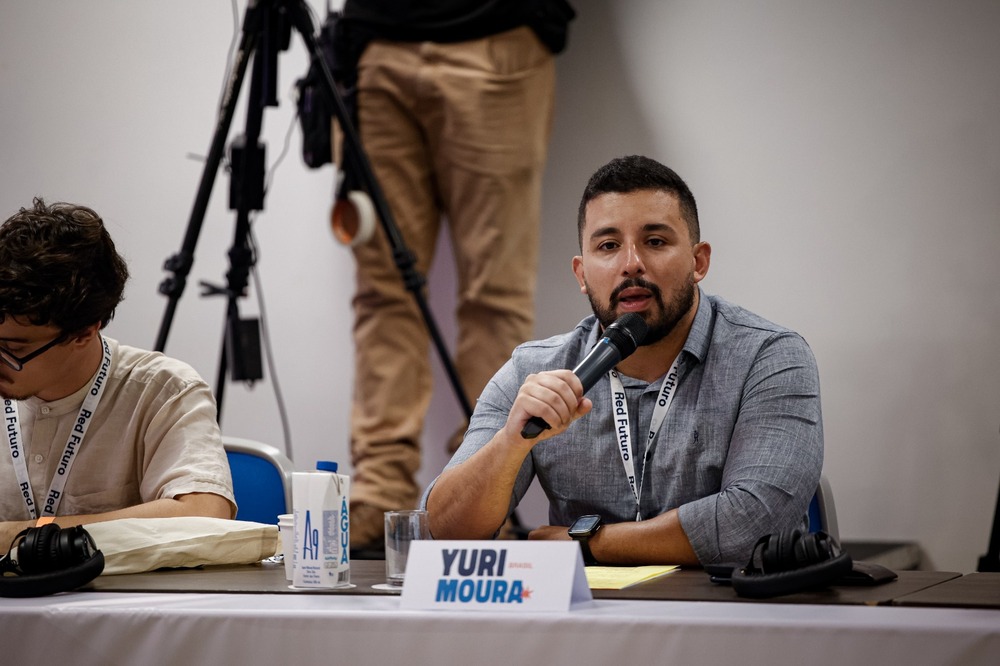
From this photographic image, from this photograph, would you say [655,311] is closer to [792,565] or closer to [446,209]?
[792,565]

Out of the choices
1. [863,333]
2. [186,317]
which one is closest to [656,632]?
[863,333]

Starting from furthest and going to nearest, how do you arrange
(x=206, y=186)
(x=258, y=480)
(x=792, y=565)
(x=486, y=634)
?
1. (x=206, y=186)
2. (x=258, y=480)
3. (x=792, y=565)
4. (x=486, y=634)

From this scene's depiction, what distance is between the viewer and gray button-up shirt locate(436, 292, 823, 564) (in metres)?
1.49

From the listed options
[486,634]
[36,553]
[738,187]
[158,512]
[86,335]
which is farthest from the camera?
[738,187]

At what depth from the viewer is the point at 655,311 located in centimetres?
164

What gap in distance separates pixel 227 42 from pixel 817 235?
6.46 ft

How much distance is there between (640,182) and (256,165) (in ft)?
4.09

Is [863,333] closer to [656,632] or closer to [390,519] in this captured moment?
[390,519]

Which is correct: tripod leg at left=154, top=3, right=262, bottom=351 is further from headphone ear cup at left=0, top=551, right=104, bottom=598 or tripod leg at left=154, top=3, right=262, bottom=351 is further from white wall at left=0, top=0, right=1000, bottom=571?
headphone ear cup at left=0, top=551, right=104, bottom=598

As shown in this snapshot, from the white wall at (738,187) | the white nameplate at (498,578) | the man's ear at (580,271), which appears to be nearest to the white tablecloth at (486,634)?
the white nameplate at (498,578)

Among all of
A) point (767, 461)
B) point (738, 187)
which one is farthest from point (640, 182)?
point (738, 187)

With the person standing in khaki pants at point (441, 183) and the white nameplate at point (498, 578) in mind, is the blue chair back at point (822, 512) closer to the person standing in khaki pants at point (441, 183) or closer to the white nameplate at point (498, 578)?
the white nameplate at point (498, 578)

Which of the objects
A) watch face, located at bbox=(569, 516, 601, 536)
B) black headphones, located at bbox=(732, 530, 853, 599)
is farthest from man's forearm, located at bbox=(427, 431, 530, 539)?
black headphones, located at bbox=(732, 530, 853, 599)

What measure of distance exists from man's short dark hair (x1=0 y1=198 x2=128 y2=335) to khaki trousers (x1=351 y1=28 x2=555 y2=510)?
1285mm
